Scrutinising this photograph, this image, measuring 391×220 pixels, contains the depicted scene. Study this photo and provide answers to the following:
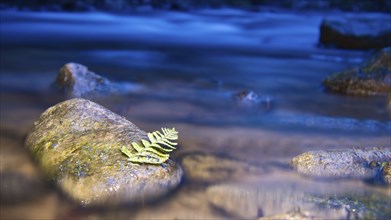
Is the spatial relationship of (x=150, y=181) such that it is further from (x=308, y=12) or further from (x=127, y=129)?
(x=308, y=12)

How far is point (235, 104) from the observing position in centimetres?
553

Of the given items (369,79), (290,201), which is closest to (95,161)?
(290,201)

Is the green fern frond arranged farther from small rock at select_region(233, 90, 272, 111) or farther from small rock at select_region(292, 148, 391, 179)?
small rock at select_region(233, 90, 272, 111)

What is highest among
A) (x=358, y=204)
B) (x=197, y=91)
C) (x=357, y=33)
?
(x=357, y=33)

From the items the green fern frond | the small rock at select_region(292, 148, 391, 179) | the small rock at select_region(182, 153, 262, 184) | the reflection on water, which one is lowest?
the reflection on water

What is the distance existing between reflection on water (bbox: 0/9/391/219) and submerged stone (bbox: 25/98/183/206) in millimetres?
99

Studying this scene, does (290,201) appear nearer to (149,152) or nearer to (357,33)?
(149,152)

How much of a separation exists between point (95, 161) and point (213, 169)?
93 cm

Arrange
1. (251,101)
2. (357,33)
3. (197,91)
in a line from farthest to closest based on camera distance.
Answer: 1. (357,33)
2. (197,91)
3. (251,101)

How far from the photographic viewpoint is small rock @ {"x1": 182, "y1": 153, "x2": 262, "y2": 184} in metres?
3.31

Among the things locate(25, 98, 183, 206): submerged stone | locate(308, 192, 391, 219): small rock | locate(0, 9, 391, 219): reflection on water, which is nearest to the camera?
locate(308, 192, 391, 219): small rock

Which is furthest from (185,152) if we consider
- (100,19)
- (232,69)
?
(100,19)

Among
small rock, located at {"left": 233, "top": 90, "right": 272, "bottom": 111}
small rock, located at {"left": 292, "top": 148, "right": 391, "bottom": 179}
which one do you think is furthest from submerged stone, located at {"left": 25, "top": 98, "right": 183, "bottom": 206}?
small rock, located at {"left": 233, "top": 90, "right": 272, "bottom": 111}

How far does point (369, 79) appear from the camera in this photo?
20.8 feet
